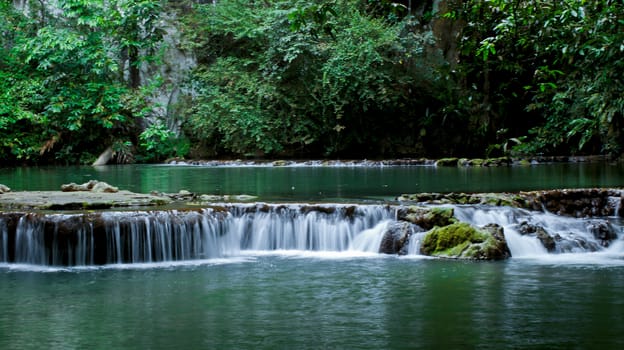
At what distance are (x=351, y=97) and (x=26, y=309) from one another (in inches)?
866

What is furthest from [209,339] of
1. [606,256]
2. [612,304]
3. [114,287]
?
[606,256]

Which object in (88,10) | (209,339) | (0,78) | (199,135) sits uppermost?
(88,10)

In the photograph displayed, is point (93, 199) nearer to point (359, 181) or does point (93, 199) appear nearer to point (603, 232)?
point (359, 181)

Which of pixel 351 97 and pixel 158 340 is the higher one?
pixel 351 97

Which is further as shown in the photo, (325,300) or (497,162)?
(497,162)

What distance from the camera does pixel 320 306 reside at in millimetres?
7754

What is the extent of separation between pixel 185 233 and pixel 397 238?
3.16 m

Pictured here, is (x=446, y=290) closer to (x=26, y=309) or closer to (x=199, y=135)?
(x=26, y=309)

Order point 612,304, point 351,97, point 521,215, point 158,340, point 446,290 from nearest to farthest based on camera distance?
point 158,340 < point 612,304 < point 446,290 < point 521,215 < point 351,97

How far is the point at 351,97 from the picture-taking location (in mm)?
28797

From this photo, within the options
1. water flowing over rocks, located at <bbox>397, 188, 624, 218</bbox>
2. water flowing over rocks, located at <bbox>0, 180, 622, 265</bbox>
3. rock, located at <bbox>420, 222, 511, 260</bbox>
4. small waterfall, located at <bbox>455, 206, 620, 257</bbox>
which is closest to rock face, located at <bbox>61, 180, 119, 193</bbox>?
water flowing over rocks, located at <bbox>0, 180, 622, 265</bbox>

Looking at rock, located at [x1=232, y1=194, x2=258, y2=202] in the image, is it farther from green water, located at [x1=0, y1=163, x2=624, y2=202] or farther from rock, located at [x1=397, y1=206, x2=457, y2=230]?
rock, located at [x1=397, y1=206, x2=457, y2=230]

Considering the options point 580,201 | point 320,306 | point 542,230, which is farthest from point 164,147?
point 320,306

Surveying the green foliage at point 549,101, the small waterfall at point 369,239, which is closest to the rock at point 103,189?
the small waterfall at point 369,239
